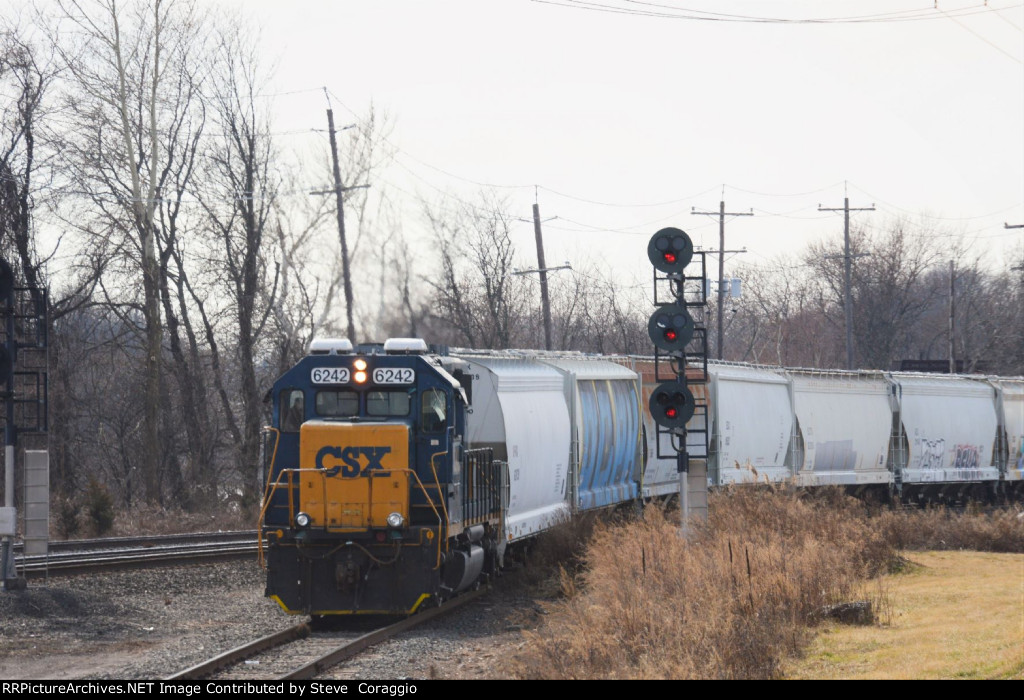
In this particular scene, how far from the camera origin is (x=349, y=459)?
13422 mm

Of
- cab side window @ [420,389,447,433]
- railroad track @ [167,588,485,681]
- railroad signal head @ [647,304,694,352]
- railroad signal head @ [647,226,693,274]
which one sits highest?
railroad signal head @ [647,226,693,274]

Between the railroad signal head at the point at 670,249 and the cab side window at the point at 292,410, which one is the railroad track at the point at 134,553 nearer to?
the cab side window at the point at 292,410

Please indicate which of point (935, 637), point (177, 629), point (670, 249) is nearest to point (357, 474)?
point (177, 629)

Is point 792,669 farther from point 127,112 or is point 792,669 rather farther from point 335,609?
point 127,112

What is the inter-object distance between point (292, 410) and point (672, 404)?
475cm

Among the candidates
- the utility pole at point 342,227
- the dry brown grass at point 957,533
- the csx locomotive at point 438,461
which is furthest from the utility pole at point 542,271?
the dry brown grass at point 957,533

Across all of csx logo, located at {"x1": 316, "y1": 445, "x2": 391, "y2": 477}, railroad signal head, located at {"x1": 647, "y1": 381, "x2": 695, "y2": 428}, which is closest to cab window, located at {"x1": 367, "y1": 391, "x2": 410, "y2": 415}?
csx logo, located at {"x1": 316, "y1": 445, "x2": 391, "y2": 477}

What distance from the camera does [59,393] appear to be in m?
33.9

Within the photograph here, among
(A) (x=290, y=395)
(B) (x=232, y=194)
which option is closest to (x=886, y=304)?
(B) (x=232, y=194)

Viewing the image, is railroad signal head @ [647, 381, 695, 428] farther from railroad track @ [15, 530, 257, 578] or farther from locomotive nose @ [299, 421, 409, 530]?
railroad track @ [15, 530, 257, 578]

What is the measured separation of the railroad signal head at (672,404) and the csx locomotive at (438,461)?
77 cm

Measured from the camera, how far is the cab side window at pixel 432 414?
45.6ft

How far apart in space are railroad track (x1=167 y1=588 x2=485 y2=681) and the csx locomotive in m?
0.46

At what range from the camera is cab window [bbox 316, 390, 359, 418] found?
13898mm
